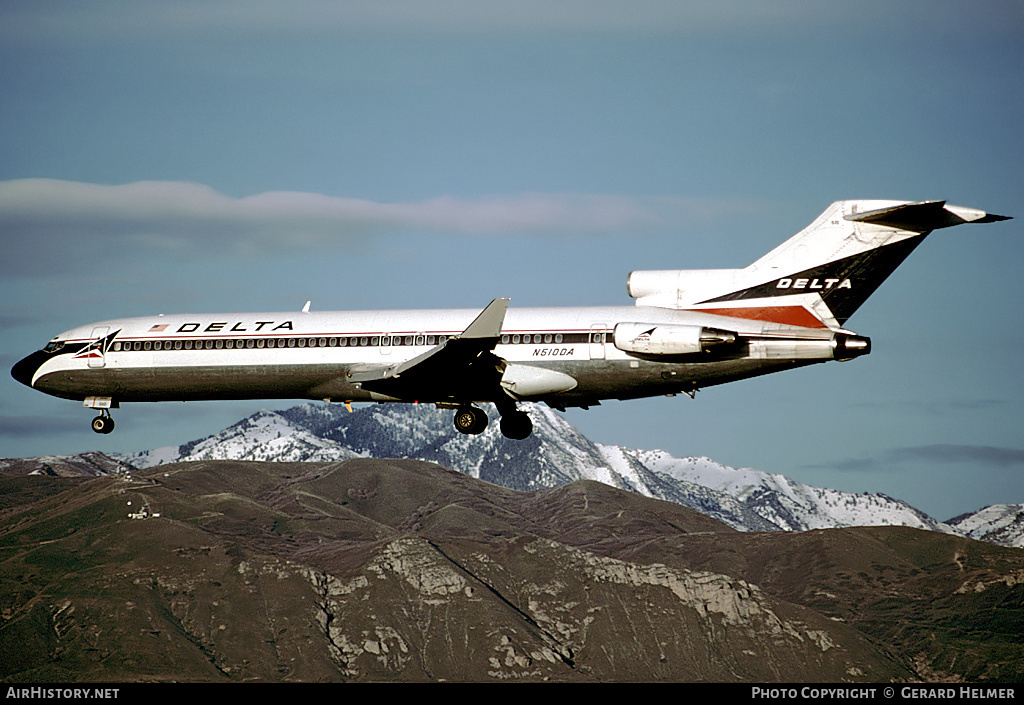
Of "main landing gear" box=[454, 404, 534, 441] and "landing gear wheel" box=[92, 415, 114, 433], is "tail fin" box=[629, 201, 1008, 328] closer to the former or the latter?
"main landing gear" box=[454, 404, 534, 441]

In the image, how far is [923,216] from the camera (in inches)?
1795

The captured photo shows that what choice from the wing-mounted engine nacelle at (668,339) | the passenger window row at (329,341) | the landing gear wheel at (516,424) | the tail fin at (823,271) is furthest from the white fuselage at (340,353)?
the landing gear wheel at (516,424)

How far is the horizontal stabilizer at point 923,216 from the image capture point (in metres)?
44.2

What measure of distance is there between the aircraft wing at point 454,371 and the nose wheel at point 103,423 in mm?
12118

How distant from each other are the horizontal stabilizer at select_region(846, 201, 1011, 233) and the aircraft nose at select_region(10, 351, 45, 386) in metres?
33.4

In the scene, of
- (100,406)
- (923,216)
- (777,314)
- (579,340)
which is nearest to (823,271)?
(777,314)

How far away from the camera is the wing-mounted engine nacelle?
47094 millimetres

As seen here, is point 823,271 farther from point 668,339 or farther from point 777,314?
point 668,339

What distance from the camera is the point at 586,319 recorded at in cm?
4894

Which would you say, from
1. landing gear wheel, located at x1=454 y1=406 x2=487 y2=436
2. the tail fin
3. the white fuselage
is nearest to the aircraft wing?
the white fuselage

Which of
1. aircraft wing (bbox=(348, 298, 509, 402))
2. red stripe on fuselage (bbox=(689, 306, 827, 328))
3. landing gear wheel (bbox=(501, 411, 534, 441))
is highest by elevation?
red stripe on fuselage (bbox=(689, 306, 827, 328))

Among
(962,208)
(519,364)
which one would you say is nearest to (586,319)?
(519,364)
